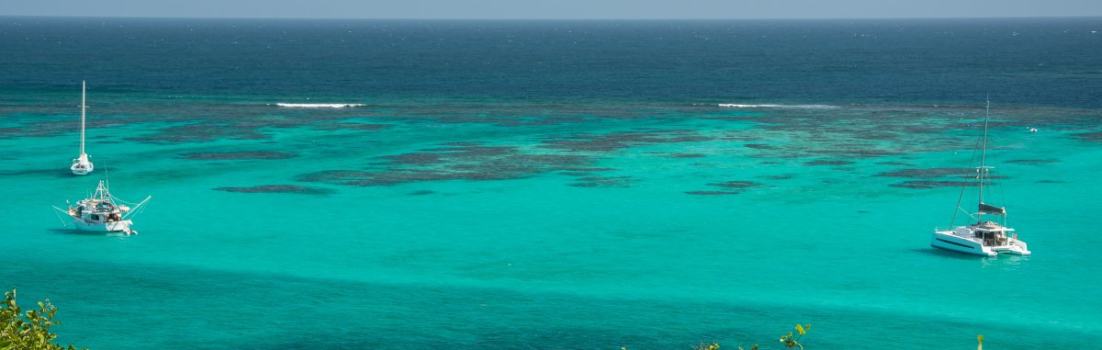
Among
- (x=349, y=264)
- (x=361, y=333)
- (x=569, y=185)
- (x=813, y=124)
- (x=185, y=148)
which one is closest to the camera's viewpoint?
(x=361, y=333)

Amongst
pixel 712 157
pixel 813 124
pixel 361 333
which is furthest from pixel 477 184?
pixel 813 124

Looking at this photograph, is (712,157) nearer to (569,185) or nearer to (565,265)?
(569,185)

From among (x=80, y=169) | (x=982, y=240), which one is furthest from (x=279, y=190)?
(x=982, y=240)

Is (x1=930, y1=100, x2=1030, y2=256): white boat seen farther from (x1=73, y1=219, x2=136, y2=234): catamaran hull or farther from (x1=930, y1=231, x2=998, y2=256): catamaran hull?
(x1=73, y1=219, x2=136, y2=234): catamaran hull

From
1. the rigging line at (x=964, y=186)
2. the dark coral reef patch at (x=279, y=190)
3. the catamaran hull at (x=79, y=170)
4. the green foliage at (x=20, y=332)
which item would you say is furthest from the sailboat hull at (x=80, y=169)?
the green foliage at (x=20, y=332)

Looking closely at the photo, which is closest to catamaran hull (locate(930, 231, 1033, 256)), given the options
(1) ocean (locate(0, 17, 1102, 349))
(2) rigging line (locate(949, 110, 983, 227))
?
(1) ocean (locate(0, 17, 1102, 349))

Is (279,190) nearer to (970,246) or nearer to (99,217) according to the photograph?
(99,217)
